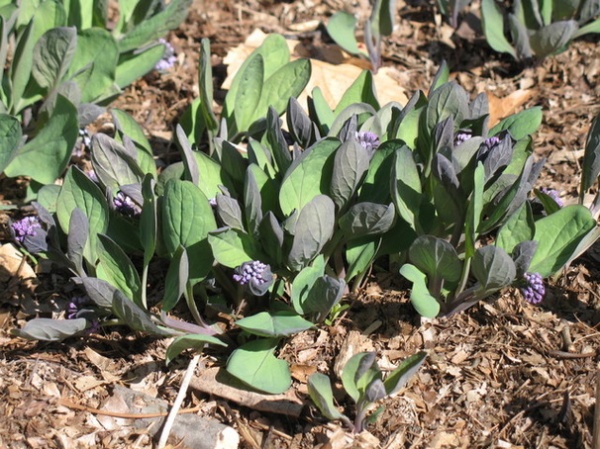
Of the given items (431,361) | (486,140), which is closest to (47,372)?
(431,361)

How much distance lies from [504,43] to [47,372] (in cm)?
238

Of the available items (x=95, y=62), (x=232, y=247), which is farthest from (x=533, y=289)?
(x=95, y=62)

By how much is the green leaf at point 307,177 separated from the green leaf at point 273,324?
0.35 metres

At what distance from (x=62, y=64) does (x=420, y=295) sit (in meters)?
1.57

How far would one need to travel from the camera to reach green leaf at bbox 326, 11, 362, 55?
3625 millimetres

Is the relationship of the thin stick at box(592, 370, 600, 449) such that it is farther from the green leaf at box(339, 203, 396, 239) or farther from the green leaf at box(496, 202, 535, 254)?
the green leaf at box(339, 203, 396, 239)

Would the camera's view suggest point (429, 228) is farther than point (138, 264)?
No

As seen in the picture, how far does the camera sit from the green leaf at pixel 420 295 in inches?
91.2

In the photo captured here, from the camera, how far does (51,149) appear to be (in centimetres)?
292

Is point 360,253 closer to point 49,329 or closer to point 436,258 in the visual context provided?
point 436,258

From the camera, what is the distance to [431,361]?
2.52m

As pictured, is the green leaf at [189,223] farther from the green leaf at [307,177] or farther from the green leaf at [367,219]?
the green leaf at [367,219]

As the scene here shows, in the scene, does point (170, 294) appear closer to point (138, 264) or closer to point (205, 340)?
point (205, 340)

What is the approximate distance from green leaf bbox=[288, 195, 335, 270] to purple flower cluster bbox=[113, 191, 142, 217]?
1.89 ft
